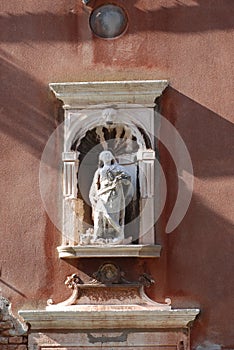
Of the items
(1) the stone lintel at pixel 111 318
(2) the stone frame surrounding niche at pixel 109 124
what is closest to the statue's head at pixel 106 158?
(2) the stone frame surrounding niche at pixel 109 124

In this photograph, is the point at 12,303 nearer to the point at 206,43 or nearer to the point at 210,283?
the point at 210,283

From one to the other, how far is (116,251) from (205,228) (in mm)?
735

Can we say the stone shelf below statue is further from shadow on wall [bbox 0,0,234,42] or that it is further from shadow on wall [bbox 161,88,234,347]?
shadow on wall [bbox 0,0,234,42]

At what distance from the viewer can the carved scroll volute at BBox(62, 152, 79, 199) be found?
30.1 ft

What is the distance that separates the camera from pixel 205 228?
30.0 ft

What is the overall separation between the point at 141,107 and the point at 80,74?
59 centimetres

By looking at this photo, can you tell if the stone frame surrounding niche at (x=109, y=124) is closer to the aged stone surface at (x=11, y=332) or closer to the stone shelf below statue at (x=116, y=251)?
the stone shelf below statue at (x=116, y=251)

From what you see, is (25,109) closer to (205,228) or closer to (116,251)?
(116,251)

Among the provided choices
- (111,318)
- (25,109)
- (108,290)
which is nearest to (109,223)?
(108,290)

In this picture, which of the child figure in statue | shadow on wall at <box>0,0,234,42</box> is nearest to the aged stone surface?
the child figure in statue

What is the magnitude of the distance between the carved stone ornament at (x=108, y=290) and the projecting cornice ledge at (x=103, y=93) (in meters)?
1.33

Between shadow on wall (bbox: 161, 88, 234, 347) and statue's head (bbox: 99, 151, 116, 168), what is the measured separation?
1.38ft

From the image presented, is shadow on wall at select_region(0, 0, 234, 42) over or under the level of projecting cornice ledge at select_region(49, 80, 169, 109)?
over

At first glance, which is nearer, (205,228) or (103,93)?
(205,228)
